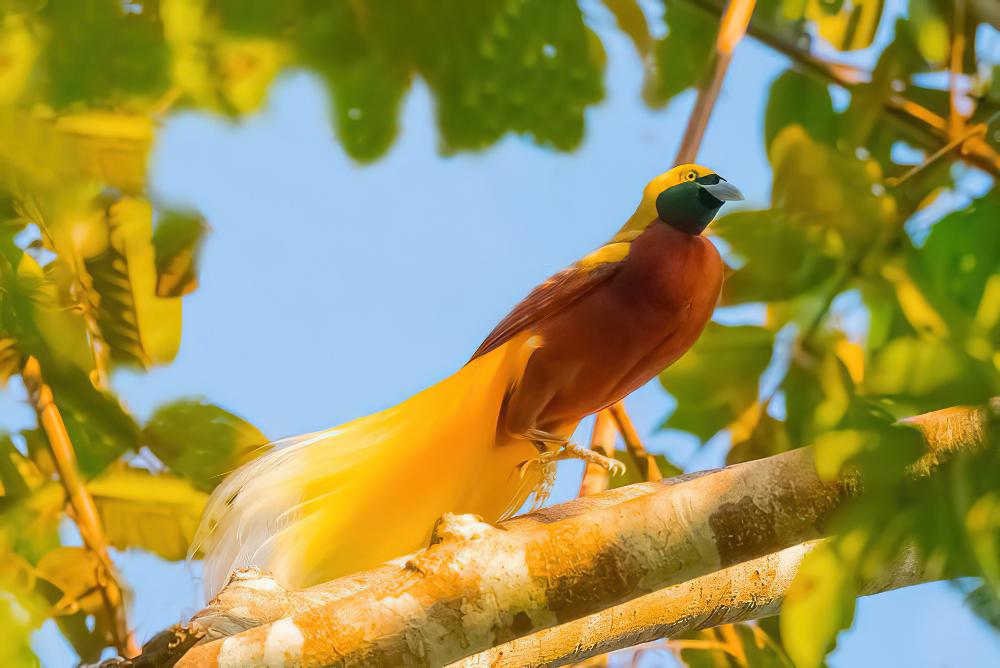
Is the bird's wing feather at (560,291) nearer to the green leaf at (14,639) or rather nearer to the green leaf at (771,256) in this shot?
the green leaf at (771,256)

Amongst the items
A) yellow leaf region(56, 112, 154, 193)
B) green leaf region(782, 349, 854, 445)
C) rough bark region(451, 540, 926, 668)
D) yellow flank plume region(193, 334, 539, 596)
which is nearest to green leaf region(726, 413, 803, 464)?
green leaf region(782, 349, 854, 445)

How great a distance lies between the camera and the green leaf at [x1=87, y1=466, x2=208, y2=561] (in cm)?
141

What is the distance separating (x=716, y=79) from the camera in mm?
1334

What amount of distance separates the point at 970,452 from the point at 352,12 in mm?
930

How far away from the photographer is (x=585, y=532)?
84 cm

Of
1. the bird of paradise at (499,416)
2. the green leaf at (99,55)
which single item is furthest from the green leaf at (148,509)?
the green leaf at (99,55)

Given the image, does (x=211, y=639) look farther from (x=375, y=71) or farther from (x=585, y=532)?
(x=375, y=71)

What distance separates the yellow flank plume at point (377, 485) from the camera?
108 centimetres

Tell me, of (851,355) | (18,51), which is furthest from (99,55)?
(851,355)

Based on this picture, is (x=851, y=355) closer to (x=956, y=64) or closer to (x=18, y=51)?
(x=956, y=64)

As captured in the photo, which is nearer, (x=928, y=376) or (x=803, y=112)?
(x=928, y=376)

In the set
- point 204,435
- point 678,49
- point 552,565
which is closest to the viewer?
point 552,565

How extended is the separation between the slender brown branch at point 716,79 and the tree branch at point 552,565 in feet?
1.82

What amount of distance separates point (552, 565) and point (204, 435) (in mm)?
706
